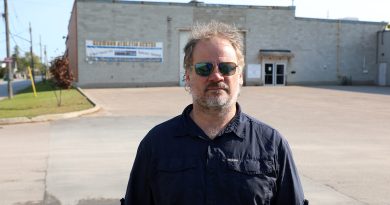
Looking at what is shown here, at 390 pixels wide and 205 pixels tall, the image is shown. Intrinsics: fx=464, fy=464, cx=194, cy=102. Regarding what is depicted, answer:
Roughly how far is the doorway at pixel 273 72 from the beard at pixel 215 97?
39.6 m

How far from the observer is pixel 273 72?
41594mm

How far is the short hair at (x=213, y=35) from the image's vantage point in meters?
2.45

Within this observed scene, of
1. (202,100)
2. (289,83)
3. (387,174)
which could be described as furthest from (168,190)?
(289,83)

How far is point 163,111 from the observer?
1853 cm

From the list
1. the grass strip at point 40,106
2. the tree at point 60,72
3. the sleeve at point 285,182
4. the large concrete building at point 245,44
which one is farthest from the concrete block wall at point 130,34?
the sleeve at point 285,182

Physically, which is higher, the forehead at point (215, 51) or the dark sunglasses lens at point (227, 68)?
the forehead at point (215, 51)

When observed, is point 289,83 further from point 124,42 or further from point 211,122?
point 211,122

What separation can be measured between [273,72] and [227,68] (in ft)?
131

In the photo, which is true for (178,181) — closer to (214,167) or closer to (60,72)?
(214,167)

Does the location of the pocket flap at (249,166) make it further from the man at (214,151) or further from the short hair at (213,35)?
the short hair at (213,35)

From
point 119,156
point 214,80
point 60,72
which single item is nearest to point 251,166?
point 214,80

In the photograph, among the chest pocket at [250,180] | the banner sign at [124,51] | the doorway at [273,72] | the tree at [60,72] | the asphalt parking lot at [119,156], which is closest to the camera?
the chest pocket at [250,180]

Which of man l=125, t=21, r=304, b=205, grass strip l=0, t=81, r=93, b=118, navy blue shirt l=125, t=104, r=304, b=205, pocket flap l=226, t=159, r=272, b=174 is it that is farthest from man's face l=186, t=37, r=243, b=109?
grass strip l=0, t=81, r=93, b=118

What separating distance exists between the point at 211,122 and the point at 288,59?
133 ft
